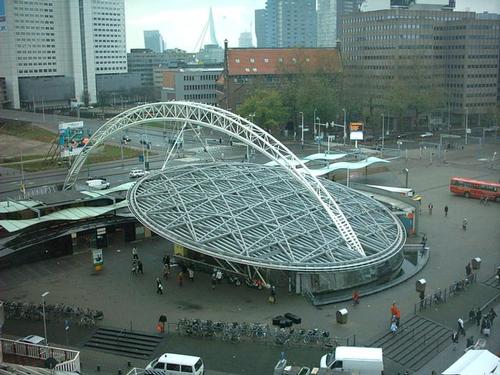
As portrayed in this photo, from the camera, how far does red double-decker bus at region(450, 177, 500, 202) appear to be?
46.7 m

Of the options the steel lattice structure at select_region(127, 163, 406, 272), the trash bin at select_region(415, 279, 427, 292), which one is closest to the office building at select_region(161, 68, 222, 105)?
the steel lattice structure at select_region(127, 163, 406, 272)

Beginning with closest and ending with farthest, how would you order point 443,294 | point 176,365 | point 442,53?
point 176,365 → point 443,294 → point 442,53

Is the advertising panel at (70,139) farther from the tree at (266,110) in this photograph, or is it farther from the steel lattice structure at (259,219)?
the steel lattice structure at (259,219)

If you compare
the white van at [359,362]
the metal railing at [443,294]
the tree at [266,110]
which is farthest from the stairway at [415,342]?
the tree at [266,110]

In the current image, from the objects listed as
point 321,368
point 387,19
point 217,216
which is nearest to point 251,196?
point 217,216

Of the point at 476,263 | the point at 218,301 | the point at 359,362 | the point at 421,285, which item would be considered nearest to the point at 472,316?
the point at 421,285

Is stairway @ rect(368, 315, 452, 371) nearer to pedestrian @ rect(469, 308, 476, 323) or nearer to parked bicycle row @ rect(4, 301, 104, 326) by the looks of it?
pedestrian @ rect(469, 308, 476, 323)

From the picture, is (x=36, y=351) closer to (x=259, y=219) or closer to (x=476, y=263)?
(x=259, y=219)

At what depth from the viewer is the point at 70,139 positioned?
64938mm

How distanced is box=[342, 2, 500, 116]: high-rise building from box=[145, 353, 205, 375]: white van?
73694mm

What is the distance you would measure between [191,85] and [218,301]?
74.1 meters

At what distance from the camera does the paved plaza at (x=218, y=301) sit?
2256 centimetres

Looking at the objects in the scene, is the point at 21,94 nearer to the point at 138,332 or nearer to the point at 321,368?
the point at 138,332

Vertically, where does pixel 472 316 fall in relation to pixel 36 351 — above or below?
below
